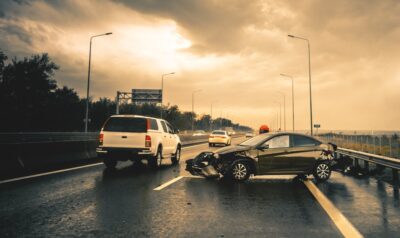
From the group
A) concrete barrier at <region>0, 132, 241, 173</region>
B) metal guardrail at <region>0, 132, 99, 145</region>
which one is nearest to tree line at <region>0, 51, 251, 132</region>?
metal guardrail at <region>0, 132, 99, 145</region>

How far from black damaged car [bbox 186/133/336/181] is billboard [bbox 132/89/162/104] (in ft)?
154

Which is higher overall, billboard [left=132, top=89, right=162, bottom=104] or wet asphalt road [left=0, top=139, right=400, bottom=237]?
billboard [left=132, top=89, right=162, bottom=104]

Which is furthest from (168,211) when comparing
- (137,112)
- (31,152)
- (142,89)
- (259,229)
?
(137,112)

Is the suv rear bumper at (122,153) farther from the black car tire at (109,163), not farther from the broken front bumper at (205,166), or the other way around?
the broken front bumper at (205,166)

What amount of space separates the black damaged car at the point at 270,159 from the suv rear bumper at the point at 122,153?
268 cm

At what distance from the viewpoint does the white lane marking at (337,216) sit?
5.04 metres

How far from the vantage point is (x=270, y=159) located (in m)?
10.2

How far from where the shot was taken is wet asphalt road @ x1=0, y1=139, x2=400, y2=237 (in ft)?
16.5

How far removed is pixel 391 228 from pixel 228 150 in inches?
216

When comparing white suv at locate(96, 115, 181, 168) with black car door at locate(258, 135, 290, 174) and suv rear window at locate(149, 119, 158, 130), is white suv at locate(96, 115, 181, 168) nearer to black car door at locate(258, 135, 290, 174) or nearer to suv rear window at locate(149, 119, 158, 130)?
suv rear window at locate(149, 119, 158, 130)

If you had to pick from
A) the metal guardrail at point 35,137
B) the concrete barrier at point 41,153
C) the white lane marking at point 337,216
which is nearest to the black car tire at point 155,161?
the concrete barrier at point 41,153

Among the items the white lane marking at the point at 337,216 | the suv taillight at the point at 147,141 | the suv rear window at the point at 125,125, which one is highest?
the suv rear window at the point at 125,125

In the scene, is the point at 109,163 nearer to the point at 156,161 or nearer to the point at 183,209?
the point at 156,161

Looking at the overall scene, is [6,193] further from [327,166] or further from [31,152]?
[327,166]
